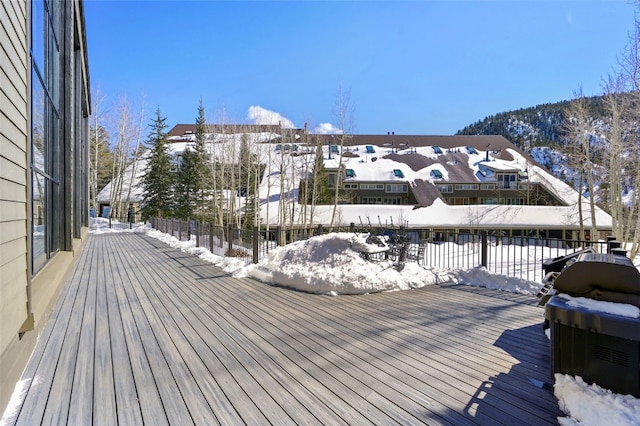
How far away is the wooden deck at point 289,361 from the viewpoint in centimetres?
228

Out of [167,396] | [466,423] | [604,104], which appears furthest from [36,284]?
[604,104]

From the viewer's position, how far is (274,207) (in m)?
29.3

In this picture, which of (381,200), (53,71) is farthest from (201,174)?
(53,71)

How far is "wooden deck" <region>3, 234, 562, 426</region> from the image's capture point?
2.28 meters

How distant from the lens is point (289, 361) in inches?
120

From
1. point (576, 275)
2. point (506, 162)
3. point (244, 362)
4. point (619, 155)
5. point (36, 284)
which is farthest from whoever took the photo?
point (506, 162)

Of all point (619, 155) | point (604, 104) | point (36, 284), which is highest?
point (604, 104)

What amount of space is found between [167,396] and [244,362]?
72 centimetres

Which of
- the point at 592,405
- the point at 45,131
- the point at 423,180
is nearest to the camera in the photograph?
the point at 592,405

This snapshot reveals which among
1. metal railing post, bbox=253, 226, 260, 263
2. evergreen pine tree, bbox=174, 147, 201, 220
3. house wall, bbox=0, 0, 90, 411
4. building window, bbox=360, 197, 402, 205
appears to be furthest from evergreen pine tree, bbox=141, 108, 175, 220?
house wall, bbox=0, 0, 90, 411

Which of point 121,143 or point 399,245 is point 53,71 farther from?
point 121,143

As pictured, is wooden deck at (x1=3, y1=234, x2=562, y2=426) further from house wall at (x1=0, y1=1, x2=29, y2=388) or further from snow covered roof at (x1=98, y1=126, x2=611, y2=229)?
snow covered roof at (x1=98, y1=126, x2=611, y2=229)

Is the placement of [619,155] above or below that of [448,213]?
above

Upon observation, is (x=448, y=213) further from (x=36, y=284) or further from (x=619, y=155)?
(x=36, y=284)
